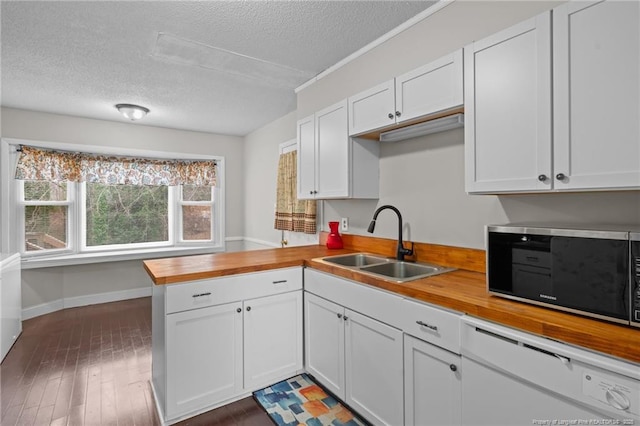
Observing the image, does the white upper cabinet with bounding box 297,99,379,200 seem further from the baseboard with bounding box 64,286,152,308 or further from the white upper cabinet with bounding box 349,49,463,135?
the baseboard with bounding box 64,286,152,308

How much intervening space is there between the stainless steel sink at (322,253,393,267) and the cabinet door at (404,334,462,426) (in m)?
0.88

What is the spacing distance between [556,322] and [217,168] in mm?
4744

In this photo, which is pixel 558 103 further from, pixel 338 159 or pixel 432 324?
pixel 338 159

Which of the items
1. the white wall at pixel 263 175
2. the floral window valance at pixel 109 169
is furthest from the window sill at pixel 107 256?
the floral window valance at pixel 109 169

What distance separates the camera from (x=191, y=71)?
2.79 m

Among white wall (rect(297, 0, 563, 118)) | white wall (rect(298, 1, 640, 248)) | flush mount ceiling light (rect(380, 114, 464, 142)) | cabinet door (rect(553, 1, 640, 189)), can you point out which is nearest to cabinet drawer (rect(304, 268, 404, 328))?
white wall (rect(298, 1, 640, 248))

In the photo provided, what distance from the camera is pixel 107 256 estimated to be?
420 centimetres

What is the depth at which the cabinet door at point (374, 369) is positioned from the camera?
1673 mm

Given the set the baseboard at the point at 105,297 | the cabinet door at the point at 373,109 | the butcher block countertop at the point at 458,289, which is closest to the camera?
the butcher block countertop at the point at 458,289

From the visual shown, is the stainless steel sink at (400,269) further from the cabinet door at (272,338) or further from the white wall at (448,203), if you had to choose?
the cabinet door at (272,338)

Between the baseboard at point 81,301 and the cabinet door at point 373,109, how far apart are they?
3915 mm

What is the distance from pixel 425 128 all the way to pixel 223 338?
71.7 inches

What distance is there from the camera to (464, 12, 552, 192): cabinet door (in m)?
1.35

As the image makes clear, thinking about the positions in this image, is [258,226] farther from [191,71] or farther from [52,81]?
[52,81]
